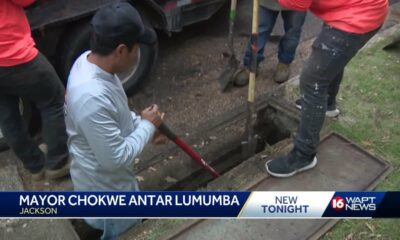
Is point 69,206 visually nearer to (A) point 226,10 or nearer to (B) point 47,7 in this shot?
(B) point 47,7

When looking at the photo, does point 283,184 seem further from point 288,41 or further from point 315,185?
point 288,41

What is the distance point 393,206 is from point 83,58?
163cm

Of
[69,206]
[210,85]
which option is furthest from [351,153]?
[69,206]

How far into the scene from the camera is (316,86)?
2965mm

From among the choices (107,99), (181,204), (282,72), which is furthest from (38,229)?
(282,72)

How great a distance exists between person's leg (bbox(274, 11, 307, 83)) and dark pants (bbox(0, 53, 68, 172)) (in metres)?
2.35

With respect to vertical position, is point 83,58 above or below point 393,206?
above

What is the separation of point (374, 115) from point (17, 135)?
117 inches

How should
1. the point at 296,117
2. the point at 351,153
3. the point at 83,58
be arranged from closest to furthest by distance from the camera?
the point at 83,58
the point at 351,153
the point at 296,117

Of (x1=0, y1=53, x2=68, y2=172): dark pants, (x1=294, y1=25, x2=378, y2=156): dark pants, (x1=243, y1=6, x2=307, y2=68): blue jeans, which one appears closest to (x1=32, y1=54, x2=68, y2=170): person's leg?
(x1=0, y1=53, x2=68, y2=172): dark pants

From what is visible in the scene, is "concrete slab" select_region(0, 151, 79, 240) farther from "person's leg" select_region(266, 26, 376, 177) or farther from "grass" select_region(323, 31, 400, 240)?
"grass" select_region(323, 31, 400, 240)

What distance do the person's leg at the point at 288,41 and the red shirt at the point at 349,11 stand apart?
1.65 m

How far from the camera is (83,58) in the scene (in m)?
2.32

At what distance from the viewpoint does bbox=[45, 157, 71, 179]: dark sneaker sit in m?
3.54
